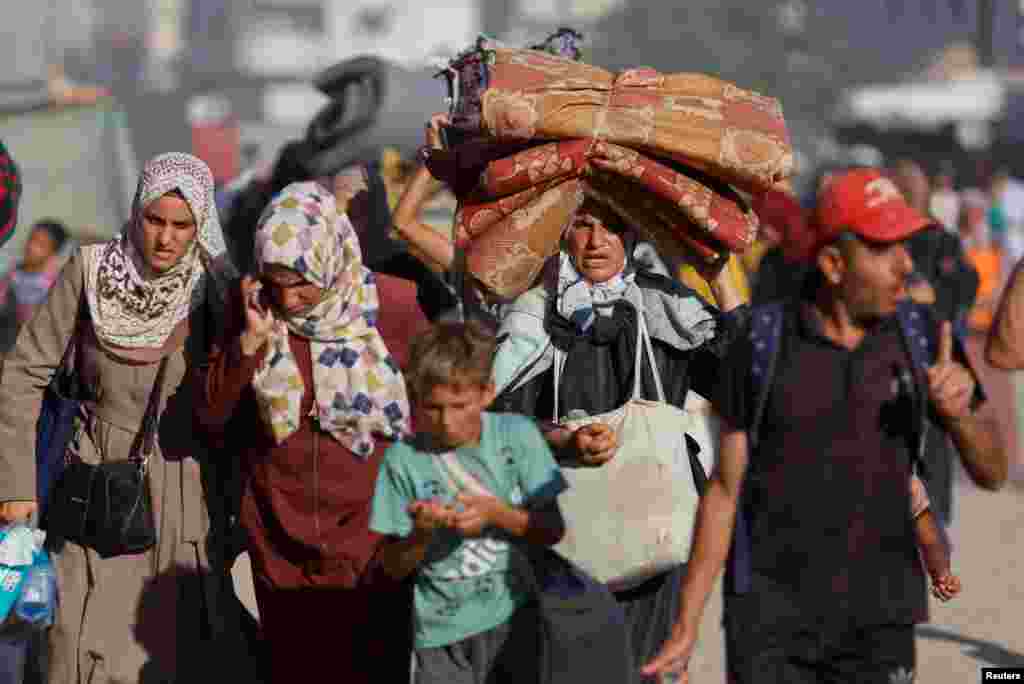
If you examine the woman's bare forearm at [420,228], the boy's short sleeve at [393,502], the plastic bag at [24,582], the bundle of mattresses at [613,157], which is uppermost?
the bundle of mattresses at [613,157]

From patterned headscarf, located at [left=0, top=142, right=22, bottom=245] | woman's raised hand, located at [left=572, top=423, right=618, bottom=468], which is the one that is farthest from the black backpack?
patterned headscarf, located at [left=0, top=142, right=22, bottom=245]

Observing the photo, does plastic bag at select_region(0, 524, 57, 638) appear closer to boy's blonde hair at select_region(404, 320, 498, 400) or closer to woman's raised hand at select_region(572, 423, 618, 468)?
boy's blonde hair at select_region(404, 320, 498, 400)

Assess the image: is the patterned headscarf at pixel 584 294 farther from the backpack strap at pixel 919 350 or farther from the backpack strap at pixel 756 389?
the backpack strap at pixel 919 350

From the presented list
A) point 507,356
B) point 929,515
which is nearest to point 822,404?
point 929,515

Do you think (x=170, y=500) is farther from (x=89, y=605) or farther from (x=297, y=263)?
(x=297, y=263)

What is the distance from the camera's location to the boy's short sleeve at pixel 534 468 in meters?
4.79

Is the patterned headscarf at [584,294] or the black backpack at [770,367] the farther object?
the patterned headscarf at [584,294]

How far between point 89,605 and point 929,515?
2.58 metres

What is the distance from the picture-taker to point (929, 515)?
4.81m

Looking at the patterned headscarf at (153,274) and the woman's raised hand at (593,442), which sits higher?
the patterned headscarf at (153,274)

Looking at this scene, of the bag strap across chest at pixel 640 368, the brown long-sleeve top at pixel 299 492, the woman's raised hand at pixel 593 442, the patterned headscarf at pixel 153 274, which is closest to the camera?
the woman's raised hand at pixel 593 442

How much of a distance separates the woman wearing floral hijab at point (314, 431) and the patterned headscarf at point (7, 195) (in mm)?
1667

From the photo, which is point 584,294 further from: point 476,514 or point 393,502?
point 476,514

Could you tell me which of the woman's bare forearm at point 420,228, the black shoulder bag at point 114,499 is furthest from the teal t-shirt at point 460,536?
the woman's bare forearm at point 420,228
